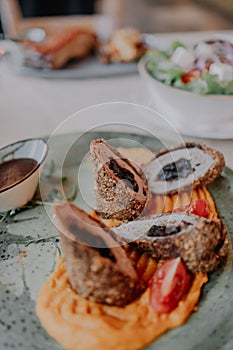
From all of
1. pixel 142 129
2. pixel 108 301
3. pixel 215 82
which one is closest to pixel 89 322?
pixel 108 301

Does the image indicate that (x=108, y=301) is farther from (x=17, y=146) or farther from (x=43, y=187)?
(x=17, y=146)

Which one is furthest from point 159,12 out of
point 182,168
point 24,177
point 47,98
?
point 24,177

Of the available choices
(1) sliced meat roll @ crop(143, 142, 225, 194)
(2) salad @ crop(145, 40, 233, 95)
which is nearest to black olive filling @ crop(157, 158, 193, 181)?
(1) sliced meat roll @ crop(143, 142, 225, 194)

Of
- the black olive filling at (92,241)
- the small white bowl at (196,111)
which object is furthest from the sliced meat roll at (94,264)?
the small white bowl at (196,111)

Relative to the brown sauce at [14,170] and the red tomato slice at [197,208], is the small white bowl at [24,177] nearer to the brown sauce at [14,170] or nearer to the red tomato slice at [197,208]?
the brown sauce at [14,170]

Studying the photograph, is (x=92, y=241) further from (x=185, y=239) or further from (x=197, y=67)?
(x=197, y=67)

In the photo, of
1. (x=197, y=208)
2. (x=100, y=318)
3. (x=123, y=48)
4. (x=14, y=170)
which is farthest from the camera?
(x=123, y=48)
